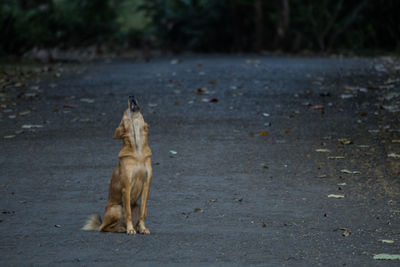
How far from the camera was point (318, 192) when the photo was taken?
644 centimetres

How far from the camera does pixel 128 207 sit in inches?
186

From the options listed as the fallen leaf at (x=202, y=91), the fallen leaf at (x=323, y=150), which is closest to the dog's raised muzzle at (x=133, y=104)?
the fallen leaf at (x=323, y=150)

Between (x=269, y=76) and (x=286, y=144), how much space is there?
20.4 feet

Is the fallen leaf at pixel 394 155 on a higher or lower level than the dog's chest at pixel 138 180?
lower

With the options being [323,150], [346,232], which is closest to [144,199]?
[346,232]

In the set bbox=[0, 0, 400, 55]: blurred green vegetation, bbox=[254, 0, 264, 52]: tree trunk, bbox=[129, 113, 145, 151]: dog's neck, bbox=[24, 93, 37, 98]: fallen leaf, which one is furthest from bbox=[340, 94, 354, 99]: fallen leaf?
bbox=[254, 0, 264, 52]: tree trunk

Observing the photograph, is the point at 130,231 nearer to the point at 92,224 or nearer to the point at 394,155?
the point at 92,224

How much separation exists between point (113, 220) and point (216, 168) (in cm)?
277

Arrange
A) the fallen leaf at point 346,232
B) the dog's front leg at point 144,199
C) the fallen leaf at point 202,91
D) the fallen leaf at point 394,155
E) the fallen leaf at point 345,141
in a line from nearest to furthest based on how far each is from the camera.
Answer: the dog's front leg at point 144,199 → the fallen leaf at point 346,232 → the fallen leaf at point 394,155 → the fallen leaf at point 345,141 → the fallen leaf at point 202,91

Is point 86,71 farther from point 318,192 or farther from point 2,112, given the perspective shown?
point 318,192

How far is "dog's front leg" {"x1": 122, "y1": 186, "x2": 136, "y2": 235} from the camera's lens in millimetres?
4677

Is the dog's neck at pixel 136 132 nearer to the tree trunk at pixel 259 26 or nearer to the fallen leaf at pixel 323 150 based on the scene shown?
the fallen leaf at pixel 323 150

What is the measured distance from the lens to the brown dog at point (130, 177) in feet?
15.1

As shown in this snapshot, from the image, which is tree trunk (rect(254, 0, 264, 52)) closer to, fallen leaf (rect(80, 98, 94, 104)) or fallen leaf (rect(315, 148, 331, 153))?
fallen leaf (rect(80, 98, 94, 104))
